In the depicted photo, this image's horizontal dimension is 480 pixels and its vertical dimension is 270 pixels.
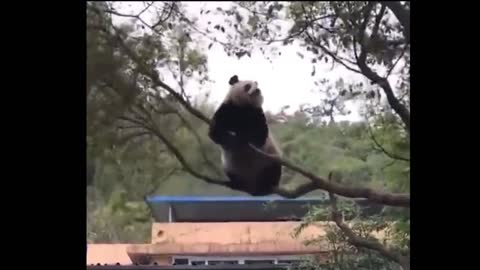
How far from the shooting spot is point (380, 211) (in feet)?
5.58

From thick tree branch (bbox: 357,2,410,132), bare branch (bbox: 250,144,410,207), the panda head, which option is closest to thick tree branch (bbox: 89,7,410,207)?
bare branch (bbox: 250,144,410,207)

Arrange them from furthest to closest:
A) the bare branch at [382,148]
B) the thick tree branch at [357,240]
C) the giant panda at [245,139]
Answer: the giant panda at [245,139]
the bare branch at [382,148]
the thick tree branch at [357,240]

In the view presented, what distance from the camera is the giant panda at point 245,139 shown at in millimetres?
1802

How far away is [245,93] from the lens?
180 centimetres

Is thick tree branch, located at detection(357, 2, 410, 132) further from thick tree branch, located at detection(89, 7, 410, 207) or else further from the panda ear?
the panda ear

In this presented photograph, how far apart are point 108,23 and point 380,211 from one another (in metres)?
0.88

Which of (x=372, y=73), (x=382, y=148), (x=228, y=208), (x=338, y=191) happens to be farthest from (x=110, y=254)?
(x=372, y=73)

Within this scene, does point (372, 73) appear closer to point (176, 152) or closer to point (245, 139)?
point (245, 139)

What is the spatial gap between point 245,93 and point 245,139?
0.12 metres

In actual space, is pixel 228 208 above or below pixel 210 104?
below

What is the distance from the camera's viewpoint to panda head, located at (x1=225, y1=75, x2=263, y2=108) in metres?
1.80

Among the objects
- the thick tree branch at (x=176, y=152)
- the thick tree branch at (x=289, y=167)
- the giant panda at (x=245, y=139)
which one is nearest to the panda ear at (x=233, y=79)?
the giant panda at (x=245, y=139)

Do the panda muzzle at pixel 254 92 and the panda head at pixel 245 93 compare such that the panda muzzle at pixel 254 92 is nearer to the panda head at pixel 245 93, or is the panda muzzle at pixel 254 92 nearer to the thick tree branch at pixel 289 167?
the panda head at pixel 245 93
